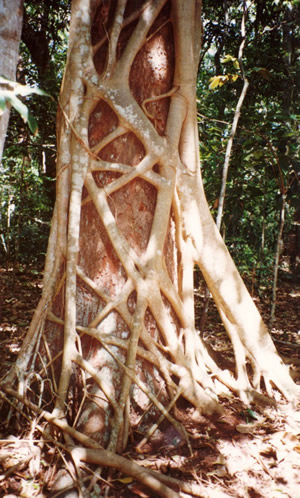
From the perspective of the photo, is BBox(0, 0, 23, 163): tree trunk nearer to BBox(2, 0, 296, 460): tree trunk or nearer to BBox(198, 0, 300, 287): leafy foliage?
BBox(2, 0, 296, 460): tree trunk

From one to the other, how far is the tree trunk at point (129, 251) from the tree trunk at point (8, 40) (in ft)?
2.47

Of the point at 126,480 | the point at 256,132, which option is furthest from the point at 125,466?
the point at 256,132

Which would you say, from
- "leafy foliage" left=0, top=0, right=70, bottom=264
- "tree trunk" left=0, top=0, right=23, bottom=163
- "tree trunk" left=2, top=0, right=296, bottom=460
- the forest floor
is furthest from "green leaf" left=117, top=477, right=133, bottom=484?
"leafy foliage" left=0, top=0, right=70, bottom=264

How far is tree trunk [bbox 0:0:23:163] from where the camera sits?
1748 mm

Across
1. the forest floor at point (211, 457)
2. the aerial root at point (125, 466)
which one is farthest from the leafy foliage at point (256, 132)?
the aerial root at point (125, 466)

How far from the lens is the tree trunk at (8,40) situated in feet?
5.74

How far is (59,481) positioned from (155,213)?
5.48 feet

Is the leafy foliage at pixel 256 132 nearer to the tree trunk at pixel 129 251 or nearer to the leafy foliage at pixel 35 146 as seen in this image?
the tree trunk at pixel 129 251

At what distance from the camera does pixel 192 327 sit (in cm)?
275

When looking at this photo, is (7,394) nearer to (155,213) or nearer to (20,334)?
(155,213)

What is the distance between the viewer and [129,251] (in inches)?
98.3

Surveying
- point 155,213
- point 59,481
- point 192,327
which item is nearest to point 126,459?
point 59,481

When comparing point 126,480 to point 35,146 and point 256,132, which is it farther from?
point 35,146

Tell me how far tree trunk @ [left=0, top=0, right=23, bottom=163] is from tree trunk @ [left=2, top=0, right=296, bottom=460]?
754 mm
